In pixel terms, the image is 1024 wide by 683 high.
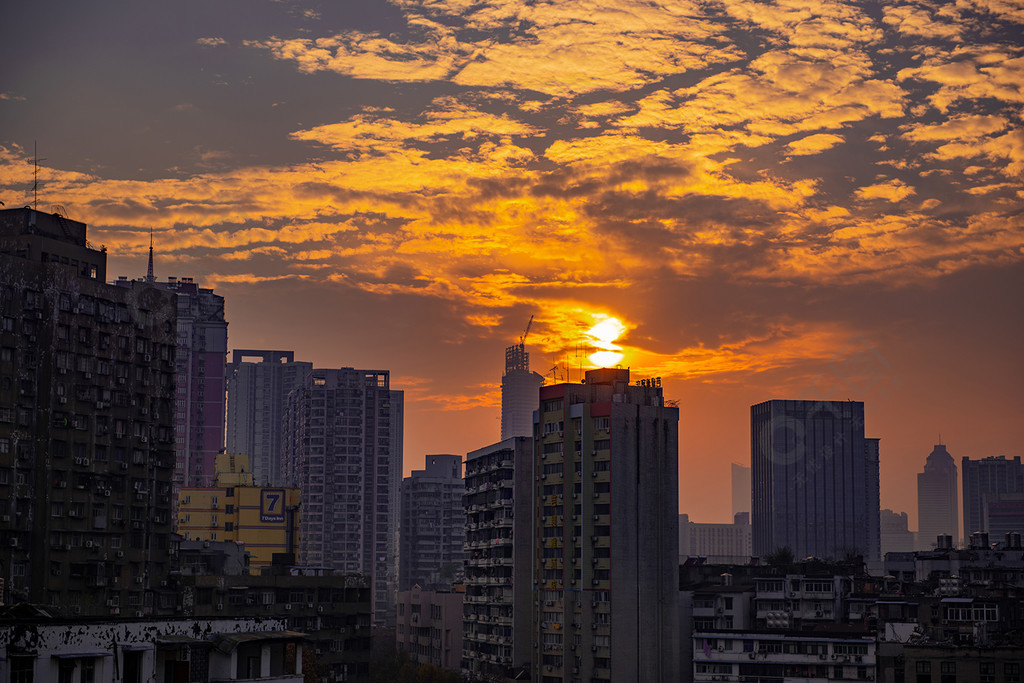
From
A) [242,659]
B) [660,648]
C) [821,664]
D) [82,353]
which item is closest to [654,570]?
[660,648]

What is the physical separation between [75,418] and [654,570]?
1910 inches

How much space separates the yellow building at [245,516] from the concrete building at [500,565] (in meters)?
27.2

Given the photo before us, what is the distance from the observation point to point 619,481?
113m

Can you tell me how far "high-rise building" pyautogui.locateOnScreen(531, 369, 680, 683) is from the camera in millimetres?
111312

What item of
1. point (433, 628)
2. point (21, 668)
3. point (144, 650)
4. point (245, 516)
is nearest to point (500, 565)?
point (433, 628)

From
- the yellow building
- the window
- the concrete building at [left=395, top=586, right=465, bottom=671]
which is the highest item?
the yellow building

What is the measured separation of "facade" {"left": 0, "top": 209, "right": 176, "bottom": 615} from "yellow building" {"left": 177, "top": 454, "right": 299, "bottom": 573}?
143 ft

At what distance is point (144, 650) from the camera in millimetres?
42031

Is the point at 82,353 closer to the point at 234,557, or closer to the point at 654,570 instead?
the point at 234,557

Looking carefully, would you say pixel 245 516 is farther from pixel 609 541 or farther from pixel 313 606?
pixel 609 541

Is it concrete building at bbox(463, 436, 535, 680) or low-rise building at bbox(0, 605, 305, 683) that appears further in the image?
concrete building at bbox(463, 436, 535, 680)

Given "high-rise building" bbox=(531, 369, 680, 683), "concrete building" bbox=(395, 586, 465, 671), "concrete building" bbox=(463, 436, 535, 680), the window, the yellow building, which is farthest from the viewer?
"concrete building" bbox=(395, 586, 465, 671)

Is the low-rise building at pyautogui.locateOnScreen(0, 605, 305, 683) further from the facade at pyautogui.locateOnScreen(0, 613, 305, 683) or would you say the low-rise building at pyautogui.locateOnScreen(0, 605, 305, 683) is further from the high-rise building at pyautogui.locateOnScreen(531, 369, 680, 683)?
the high-rise building at pyautogui.locateOnScreen(531, 369, 680, 683)

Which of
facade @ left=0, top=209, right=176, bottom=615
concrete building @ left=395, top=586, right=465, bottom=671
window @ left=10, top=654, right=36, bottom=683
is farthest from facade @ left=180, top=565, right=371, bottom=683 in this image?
window @ left=10, top=654, right=36, bottom=683
